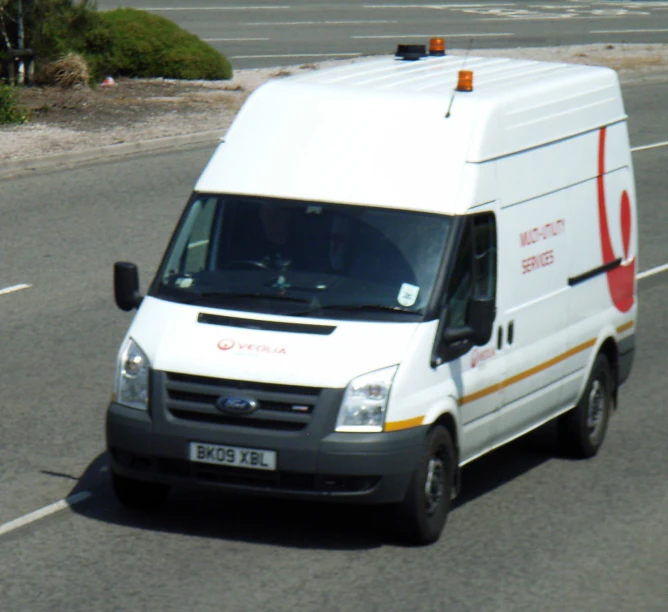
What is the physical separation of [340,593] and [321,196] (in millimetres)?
2261

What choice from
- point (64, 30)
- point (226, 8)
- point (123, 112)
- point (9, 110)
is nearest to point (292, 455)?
point (9, 110)

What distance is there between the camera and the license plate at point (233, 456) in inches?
297

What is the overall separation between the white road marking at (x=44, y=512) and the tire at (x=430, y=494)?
1.96 m

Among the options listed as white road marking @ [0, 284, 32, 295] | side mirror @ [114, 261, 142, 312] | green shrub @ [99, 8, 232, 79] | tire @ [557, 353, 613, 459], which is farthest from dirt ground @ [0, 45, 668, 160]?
side mirror @ [114, 261, 142, 312]

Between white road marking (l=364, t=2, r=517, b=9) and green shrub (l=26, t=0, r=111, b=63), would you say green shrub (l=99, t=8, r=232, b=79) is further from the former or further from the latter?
white road marking (l=364, t=2, r=517, b=9)

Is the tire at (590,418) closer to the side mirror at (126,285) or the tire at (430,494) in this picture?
the tire at (430,494)

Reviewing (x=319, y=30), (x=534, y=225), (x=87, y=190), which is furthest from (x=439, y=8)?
(x=534, y=225)

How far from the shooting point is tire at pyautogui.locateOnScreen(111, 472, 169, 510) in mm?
8188

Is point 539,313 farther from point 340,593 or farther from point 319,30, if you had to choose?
point 319,30

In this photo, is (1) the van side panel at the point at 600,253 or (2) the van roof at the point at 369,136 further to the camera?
(1) the van side panel at the point at 600,253

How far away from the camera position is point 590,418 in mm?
9891

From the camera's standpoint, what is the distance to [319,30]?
3825 centimetres

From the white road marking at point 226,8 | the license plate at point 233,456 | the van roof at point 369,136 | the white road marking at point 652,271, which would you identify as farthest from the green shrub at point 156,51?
the license plate at point 233,456

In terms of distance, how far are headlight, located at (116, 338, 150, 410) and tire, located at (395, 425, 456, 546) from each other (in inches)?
57.1
